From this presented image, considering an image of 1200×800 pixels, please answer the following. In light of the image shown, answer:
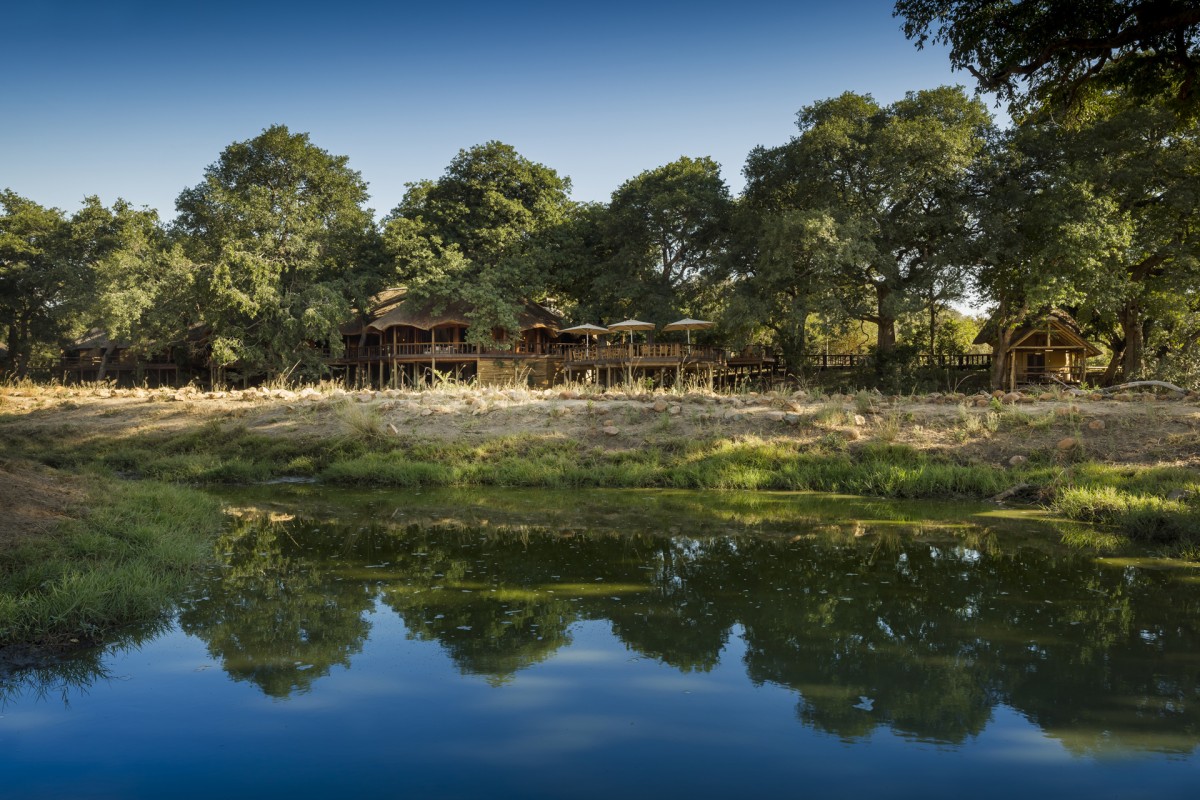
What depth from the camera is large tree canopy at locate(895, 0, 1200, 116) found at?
1122 cm

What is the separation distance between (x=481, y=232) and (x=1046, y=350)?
26752 mm

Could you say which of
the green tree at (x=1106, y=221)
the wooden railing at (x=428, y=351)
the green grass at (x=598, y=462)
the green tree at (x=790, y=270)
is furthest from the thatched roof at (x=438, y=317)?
the green grass at (x=598, y=462)

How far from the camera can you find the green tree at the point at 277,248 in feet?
118

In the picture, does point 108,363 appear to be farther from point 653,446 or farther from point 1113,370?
point 1113,370

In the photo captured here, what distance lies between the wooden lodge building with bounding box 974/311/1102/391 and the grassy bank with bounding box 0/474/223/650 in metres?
33.0

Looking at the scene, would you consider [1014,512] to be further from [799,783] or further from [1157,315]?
[1157,315]

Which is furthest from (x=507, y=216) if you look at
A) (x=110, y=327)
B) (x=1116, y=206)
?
(x=1116, y=206)

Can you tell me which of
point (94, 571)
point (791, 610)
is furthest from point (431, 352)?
point (791, 610)

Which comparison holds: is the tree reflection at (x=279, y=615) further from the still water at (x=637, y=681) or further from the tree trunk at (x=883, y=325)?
the tree trunk at (x=883, y=325)

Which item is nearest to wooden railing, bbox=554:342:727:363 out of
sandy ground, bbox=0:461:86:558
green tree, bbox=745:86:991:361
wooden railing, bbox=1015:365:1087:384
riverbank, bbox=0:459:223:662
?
green tree, bbox=745:86:991:361

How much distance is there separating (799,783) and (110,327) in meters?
41.5

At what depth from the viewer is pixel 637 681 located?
551 centimetres

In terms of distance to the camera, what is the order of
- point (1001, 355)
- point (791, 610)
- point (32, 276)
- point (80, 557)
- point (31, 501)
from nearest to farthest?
point (791, 610) → point (80, 557) → point (31, 501) → point (1001, 355) → point (32, 276)

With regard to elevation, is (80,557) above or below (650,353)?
below
